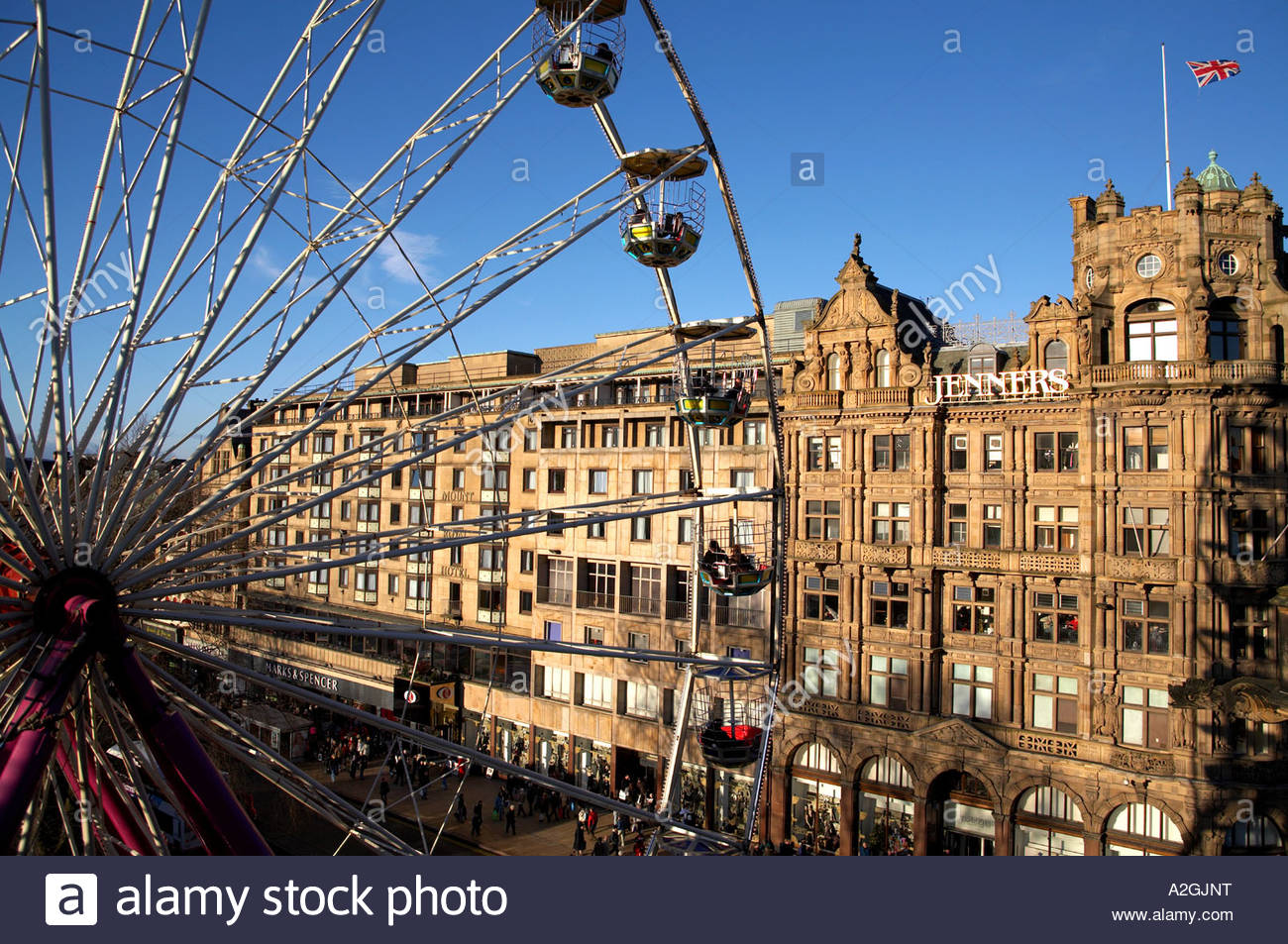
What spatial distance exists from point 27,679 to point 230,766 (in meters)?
29.4

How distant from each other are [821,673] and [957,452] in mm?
10780

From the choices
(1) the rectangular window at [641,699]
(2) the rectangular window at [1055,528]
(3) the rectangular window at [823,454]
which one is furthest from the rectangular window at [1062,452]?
(1) the rectangular window at [641,699]

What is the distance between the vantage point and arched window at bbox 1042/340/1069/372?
36.8 m

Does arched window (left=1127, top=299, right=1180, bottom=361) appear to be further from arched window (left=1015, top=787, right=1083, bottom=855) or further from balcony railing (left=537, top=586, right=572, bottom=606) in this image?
balcony railing (left=537, top=586, right=572, bottom=606)

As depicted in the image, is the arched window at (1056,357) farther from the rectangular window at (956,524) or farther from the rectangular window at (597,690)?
the rectangular window at (597,690)

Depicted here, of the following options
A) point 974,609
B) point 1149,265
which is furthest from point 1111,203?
point 974,609

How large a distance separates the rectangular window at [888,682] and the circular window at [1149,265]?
1729 cm

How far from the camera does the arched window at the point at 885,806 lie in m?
37.6

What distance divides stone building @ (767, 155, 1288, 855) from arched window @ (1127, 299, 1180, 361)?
83 mm

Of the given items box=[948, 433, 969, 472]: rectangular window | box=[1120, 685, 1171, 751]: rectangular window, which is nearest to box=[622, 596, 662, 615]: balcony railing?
box=[948, 433, 969, 472]: rectangular window

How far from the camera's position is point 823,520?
4106 centimetres
